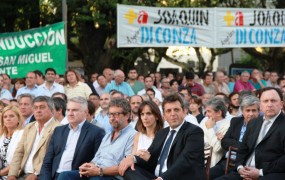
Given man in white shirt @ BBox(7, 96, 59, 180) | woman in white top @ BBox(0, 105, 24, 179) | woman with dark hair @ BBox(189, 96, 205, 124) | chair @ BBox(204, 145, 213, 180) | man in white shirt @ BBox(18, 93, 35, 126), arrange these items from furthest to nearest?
woman with dark hair @ BBox(189, 96, 205, 124)
man in white shirt @ BBox(18, 93, 35, 126)
woman in white top @ BBox(0, 105, 24, 179)
man in white shirt @ BBox(7, 96, 59, 180)
chair @ BBox(204, 145, 213, 180)

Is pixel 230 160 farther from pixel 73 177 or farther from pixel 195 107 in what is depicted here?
pixel 195 107

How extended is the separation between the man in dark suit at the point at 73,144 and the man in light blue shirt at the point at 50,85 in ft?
19.3

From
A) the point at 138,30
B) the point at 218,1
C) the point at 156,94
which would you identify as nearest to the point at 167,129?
the point at 156,94

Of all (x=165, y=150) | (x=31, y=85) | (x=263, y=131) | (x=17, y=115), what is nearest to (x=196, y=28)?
(x=31, y=85)

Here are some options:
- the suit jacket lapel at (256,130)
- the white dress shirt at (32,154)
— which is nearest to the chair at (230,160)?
the suit jacket lapel at (256,130)

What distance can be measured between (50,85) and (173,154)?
805cm

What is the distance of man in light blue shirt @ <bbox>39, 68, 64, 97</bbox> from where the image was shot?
1599 centimetres

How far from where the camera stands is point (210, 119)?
1122 centimetres

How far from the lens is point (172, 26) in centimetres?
1803

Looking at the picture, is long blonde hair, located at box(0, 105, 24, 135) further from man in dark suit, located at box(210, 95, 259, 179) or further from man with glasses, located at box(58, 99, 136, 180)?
man in dark suit, located at box(210, 95, 259, 179)

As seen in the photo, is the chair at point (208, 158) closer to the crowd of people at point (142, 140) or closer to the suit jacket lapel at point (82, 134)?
the crowd of people at point (142, 140)

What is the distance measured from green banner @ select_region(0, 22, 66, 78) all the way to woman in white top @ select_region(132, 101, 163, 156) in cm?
737

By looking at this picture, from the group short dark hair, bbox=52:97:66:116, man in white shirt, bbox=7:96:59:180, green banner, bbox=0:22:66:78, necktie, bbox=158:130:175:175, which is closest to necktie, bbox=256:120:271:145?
necktie, bbox=158:130:175:175

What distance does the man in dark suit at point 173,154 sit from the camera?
841 cm
